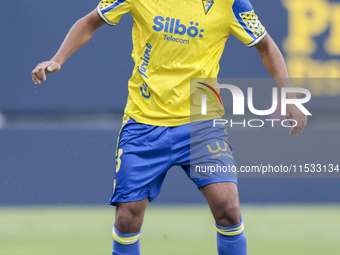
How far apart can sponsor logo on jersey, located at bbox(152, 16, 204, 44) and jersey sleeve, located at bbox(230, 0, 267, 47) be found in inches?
8.0

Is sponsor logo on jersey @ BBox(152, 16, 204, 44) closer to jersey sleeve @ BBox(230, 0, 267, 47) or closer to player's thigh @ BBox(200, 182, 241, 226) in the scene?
jersey sleeve @ BBox(230, 0, 267, 47)

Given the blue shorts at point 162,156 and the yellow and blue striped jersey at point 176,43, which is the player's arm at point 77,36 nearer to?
the yellow and blue striped jersey at point 176,43

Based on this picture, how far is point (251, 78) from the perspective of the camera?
498 cm

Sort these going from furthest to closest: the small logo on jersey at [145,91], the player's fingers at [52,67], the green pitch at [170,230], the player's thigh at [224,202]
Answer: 1. the green pitch at [170,230]
2. the small logo on jersey at [145,91]
3. the player's fingers at [52,67]
4. the player's thigh at [224,202]

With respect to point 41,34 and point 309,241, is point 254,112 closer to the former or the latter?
point 309,241

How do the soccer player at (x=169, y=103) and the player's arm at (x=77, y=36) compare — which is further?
the player's arm at (x=77, y=36)

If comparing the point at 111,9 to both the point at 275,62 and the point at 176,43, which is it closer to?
the point at 176,43

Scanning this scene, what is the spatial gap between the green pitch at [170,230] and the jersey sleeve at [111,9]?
1.69 m

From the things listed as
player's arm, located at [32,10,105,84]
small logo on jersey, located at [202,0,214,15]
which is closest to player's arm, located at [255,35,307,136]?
→ small logo on jersey, located at [202,0,214,15]

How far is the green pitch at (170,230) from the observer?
3.62 metres

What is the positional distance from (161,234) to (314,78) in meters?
2.24

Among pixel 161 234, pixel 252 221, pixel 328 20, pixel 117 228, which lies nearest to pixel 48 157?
pixel 161 234

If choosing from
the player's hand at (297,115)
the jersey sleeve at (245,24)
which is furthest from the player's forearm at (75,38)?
the player's hand at (297,115)

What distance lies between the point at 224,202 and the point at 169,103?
1.97 ft
